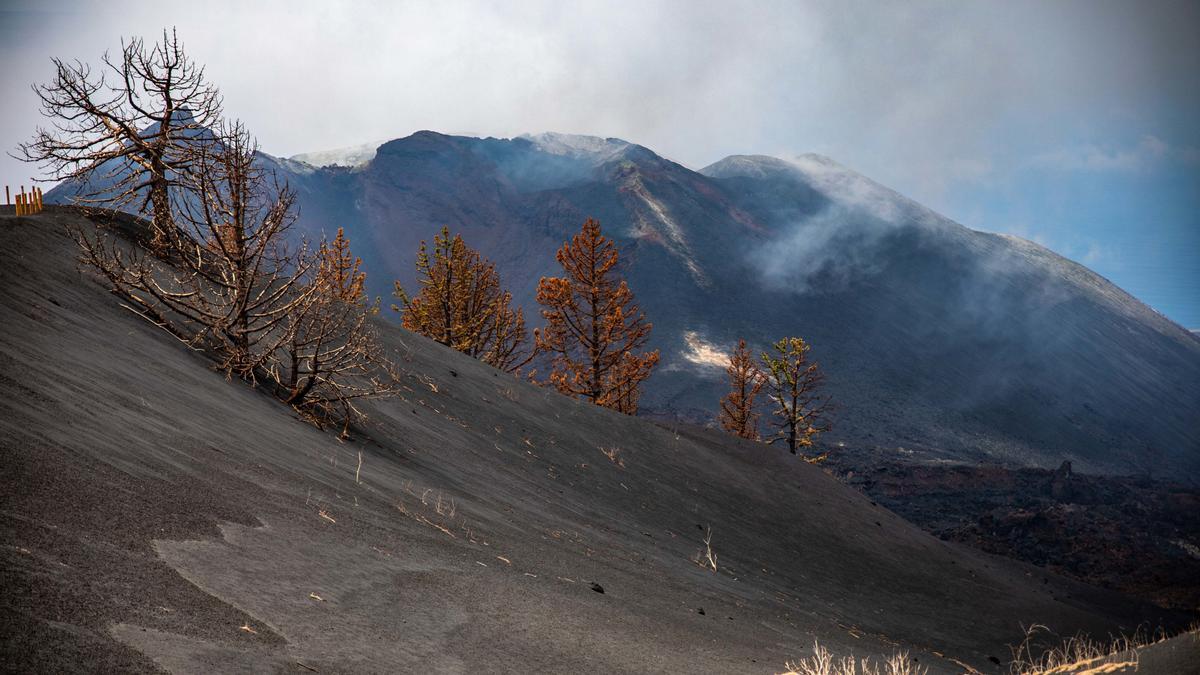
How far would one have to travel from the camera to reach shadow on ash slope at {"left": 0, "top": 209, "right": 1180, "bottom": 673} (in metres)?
4.34

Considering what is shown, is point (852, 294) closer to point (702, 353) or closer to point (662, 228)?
point (662, 228)

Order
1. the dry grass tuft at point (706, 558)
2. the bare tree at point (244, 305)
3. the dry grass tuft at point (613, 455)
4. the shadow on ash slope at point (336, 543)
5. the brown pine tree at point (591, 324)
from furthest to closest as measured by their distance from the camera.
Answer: the brown pine tree at point (591, 324)
the dry grass tuft at point (613, 455)
the dry grass tuft at point (706, 558)
the bare tree at point (244, 305)
the shadow on ash slope at point (336, 543)

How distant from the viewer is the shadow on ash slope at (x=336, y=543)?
4.34 m

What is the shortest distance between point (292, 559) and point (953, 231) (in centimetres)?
19092

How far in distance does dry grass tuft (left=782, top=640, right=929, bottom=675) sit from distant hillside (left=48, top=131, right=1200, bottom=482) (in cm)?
8651

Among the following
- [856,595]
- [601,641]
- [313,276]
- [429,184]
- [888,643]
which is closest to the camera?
[601,641]

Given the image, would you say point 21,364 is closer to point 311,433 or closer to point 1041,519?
point 311,433

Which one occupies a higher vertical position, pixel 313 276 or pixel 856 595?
pixel 313 276

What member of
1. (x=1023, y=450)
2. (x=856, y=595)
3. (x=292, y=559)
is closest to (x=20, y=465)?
(x=292, y=559)

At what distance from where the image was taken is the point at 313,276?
13.1m

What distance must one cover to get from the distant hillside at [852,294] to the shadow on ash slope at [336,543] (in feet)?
263

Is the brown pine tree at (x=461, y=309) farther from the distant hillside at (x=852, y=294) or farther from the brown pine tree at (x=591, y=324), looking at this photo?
the distant hillside at (x=852, y=294)

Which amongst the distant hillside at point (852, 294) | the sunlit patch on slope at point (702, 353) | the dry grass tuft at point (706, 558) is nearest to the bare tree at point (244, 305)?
the dry grass tuft at point (706, 558)

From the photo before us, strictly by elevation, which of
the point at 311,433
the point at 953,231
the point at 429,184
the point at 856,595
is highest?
the point at 953,231
